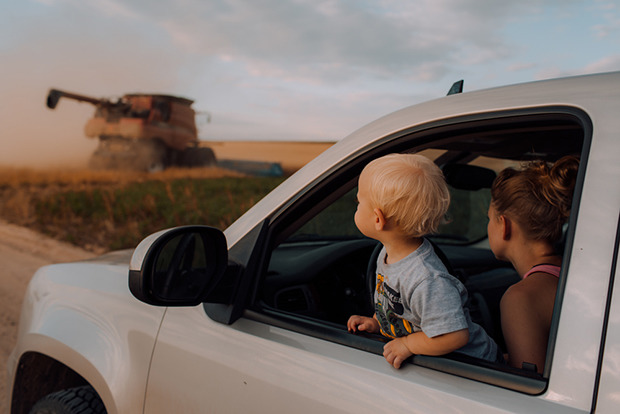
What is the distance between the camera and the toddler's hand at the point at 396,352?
118 centimetres

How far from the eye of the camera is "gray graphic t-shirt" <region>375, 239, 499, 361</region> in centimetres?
119

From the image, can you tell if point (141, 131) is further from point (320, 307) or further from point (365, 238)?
point (320, 307)

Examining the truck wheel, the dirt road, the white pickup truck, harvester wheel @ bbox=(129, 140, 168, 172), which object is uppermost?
harvester wheel @ bbox=(129, 140, 168, 172)

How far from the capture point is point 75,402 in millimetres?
1891

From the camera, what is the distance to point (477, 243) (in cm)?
345

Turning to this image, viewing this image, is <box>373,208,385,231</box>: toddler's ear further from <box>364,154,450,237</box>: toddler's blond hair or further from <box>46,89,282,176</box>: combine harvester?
<box>46,89,282,176</box>: combine harvester

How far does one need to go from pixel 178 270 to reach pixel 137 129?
2736cm

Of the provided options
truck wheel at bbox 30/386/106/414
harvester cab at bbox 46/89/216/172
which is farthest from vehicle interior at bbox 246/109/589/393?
harvester cab at bbox 46/89/216/172

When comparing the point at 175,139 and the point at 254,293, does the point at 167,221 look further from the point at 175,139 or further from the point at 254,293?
the point at 175,139

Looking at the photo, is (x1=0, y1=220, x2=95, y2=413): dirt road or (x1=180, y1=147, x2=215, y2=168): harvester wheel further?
(x1=180, y1=147, x2=215, y2=168): harvester wheel

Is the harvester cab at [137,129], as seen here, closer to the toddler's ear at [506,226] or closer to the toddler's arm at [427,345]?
the toddler's ear at [506,226]

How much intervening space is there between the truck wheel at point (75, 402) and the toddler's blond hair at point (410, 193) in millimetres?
1271

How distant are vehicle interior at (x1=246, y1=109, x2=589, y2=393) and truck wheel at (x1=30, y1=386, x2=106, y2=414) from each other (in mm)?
706

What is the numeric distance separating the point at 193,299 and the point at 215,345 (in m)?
0.15
